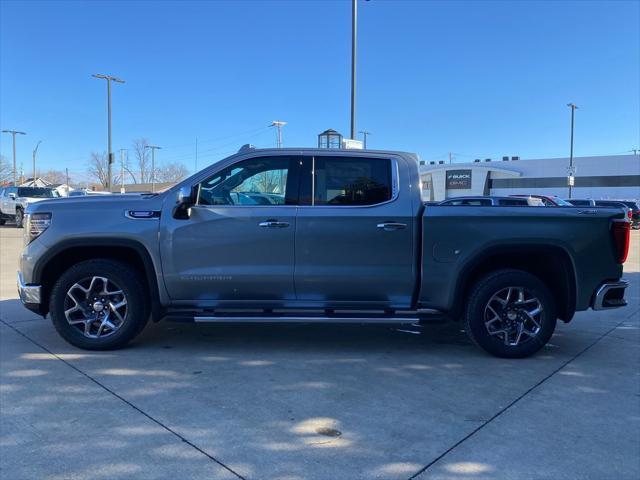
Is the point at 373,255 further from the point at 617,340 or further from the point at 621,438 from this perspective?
the point at 617,340

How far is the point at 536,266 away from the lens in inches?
211

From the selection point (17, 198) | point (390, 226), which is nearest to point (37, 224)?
point (390, 226)

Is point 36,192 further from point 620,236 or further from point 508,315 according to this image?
point 620,236

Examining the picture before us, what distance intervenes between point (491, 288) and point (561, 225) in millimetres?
854

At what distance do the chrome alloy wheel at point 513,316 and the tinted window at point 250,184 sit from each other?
225cm

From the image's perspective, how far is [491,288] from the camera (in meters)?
5.05

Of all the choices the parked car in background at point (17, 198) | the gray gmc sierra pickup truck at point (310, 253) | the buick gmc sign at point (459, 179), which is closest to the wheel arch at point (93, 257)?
the gray gmc sierra pickup truck at point (310, 253)

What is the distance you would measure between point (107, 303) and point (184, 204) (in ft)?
3.97

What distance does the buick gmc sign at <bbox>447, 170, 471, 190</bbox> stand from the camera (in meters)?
66.0

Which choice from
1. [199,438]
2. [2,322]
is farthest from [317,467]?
[2,322]

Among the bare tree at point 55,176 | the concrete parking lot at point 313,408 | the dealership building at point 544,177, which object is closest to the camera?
the concrete parking lot at point 313,408

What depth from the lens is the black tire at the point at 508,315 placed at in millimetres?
5066

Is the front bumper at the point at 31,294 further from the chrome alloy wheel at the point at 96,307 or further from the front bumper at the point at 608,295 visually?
the front bumper at the point at 608,295

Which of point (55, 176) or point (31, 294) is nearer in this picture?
point (31, 294)
